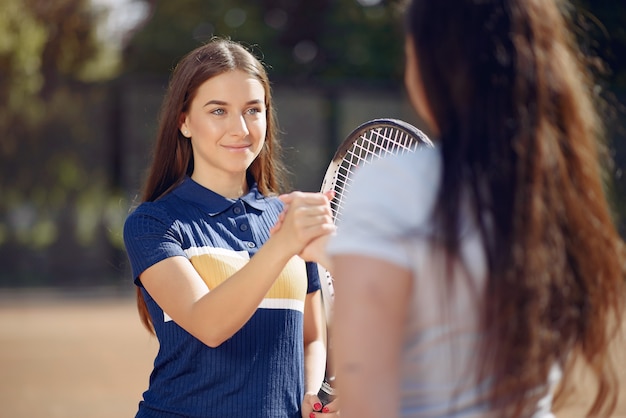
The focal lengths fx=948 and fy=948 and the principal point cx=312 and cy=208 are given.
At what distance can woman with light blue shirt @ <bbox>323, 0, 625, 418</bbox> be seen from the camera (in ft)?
4.39

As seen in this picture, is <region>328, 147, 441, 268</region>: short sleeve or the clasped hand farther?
the clasped hand

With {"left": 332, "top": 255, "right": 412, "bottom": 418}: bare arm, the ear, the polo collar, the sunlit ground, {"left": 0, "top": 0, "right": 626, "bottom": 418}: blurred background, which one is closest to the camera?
{"left": 332, "top": 255, "right": 412, "bottom": 418}: bare arm

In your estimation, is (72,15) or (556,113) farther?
(72,15)

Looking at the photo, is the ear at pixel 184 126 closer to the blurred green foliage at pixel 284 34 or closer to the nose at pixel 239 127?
the nose at pixel 239 127

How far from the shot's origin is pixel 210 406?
226 cm

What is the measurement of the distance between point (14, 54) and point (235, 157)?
15442 millimetres

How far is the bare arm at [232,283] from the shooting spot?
1.79 meters

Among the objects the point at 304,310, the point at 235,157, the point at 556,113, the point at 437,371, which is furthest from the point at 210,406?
the point at 556,113

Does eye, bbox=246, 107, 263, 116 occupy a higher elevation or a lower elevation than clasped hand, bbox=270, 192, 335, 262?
higher

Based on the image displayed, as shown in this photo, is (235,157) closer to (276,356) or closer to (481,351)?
(276,356)

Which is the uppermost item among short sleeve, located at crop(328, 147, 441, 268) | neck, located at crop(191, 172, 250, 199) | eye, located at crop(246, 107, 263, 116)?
eye, located at crop(246, 107, 263, 116)

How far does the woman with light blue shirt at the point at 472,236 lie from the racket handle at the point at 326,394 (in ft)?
3.17

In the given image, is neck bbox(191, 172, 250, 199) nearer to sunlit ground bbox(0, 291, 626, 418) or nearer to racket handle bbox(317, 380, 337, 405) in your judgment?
racket handle bbox(317, 380, 337, 405)

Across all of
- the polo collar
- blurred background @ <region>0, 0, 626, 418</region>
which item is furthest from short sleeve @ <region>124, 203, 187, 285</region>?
blurred background @ <region>0, 0, 626, 418</region>
